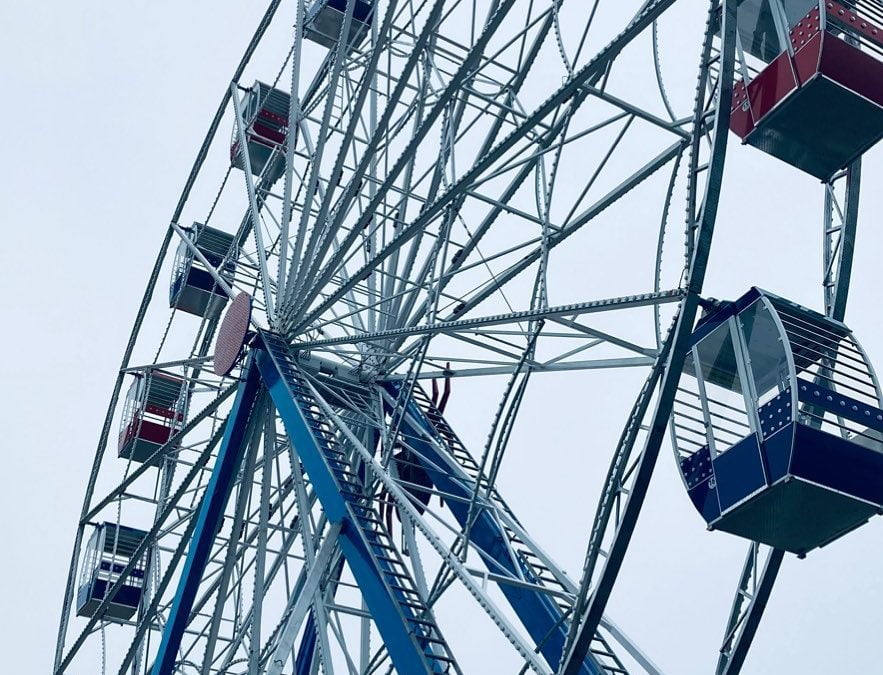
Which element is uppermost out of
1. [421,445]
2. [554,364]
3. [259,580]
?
[554,364]

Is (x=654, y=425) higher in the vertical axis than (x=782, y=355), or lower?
lower

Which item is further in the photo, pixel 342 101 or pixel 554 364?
pixel 342 101

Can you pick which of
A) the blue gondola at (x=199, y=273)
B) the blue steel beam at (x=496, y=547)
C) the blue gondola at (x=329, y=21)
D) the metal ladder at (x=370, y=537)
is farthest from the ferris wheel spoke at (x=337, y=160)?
the blue gondola at (x=199, y=273)

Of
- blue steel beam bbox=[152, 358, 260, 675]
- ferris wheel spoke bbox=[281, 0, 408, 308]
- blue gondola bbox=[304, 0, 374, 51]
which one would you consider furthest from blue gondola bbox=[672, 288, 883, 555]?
blue gondola bbox=[304, 0, 374, 51]

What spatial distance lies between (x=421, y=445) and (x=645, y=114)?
5402 mm

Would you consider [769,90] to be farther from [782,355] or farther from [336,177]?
[336,177]

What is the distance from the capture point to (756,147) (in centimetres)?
984

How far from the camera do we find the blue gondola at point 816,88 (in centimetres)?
946

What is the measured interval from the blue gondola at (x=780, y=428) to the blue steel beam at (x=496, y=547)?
6.99 feet

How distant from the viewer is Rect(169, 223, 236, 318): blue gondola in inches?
854

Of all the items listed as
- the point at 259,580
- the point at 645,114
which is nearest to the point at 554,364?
the point at 645,114

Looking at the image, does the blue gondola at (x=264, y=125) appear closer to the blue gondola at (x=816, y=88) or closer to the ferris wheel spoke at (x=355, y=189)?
the ferris wheel spoke at (x=355, y=189)

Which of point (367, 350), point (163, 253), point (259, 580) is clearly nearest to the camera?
point (259, 580)

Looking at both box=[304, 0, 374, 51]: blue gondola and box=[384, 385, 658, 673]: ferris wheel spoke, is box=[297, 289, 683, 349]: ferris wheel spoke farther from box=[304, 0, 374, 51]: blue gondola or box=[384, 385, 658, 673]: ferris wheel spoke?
box=[304, 0, 374, 51]: blue gondola
